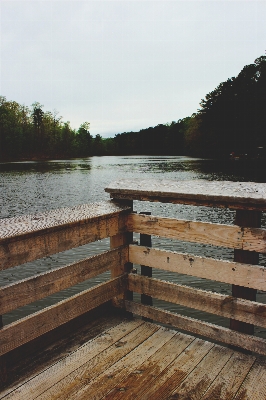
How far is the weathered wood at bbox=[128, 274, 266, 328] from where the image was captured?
2926 millimetres

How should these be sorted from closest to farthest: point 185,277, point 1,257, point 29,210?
point 1,257, point 185,277, point 29,210

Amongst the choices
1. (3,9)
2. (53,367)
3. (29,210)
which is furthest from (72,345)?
(3,9)

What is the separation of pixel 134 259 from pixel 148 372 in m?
1.14

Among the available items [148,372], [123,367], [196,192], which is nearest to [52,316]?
[123,367]

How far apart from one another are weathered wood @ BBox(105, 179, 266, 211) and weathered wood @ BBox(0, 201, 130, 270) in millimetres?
228

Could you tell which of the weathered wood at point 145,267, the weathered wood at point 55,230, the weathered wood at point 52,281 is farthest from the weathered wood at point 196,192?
the weathered wood at point 52,281

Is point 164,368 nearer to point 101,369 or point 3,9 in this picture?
point 101,369

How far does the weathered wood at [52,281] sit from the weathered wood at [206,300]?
37 centimetres

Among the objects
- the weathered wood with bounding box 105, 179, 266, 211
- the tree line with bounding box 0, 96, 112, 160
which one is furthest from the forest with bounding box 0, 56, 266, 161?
the weathered wood with bounding box 105, 179, 266, 211

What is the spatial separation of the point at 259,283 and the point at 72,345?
5.59 ft

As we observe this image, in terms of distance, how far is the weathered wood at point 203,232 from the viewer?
2.85m

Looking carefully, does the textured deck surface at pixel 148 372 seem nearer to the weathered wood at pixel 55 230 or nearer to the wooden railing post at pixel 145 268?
the wooden railing post at pixel 145 268

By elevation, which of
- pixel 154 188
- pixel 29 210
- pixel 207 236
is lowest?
pixel 29 210

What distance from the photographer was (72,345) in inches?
125
